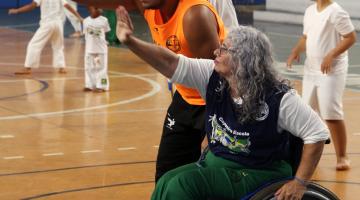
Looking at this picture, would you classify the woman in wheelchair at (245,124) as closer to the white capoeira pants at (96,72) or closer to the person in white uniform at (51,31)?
the white capoeira pants at (96,72)

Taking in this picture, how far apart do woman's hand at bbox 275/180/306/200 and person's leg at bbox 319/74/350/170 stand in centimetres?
370

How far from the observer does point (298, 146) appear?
5.33 m

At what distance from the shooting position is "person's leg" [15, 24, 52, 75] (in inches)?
615

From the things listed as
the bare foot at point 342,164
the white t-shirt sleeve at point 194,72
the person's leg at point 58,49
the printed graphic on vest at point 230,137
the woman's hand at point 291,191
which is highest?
the white t-shirt sleeve at point 194,72

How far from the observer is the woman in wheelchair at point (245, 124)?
5098mm

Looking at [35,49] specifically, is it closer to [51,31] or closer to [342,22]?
[51,31]

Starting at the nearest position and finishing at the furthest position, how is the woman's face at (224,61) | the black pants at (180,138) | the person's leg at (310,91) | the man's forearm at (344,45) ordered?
1. the woman's face at (224,61)
2. the black pants at (180,138)
3. the man's forearm at (344,45)
4. the person's leg at (310,91)

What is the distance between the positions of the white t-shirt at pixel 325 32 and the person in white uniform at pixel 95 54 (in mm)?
5157

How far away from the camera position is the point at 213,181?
5121mm

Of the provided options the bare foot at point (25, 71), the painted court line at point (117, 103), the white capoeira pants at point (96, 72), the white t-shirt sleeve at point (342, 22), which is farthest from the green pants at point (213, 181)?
the bare foot at point (25, 71)

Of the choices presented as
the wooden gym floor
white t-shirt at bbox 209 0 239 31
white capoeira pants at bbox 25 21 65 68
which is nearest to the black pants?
white t-shirt at bbox 209 0 239 31

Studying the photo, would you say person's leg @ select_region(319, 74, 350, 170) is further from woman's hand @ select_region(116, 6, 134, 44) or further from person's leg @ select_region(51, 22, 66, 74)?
person's leg @ select_region(51, 22, 66, 74)

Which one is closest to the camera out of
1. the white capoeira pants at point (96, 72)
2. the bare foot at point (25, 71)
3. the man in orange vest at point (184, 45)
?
the man in orange vest at point (184, 45)

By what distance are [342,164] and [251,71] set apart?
12.6 ft
